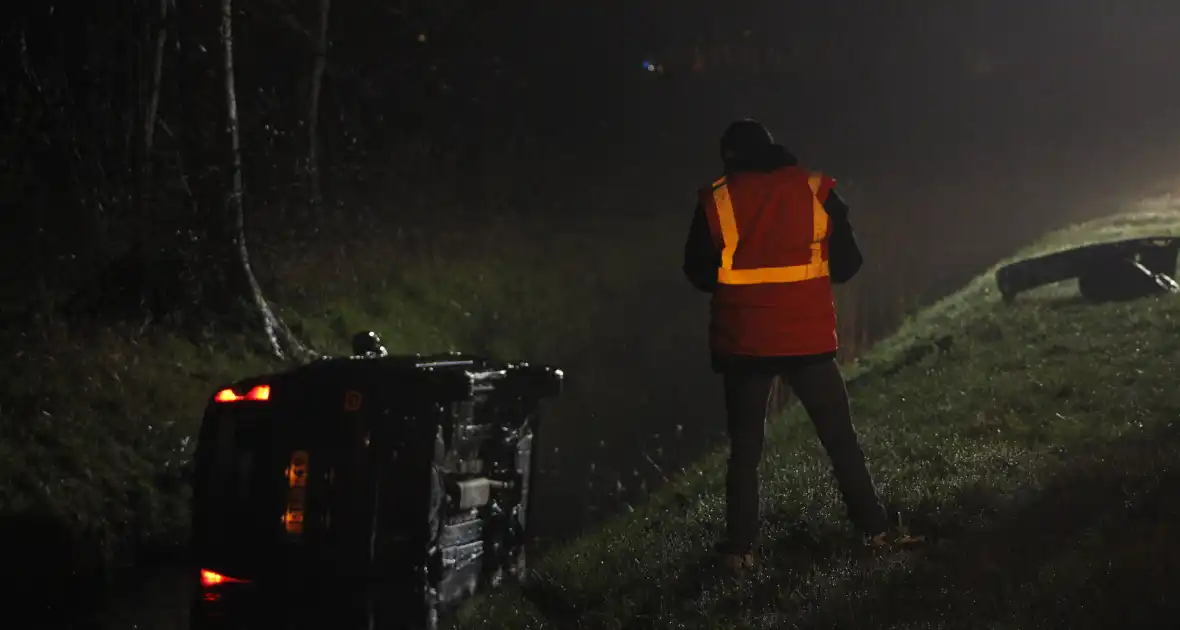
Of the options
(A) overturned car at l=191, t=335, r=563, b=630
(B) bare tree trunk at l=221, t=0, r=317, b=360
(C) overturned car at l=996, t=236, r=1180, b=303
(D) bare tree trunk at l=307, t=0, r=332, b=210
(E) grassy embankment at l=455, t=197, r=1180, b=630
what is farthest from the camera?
(D) bare tree trunk at l=307, t=0, r=332, b=210

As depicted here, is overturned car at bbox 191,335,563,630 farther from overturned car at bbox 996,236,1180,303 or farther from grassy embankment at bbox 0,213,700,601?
overturned car at bbox 996,236,1180,303

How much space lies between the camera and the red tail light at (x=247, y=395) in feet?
15.1

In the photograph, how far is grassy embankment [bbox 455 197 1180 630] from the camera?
173 inches

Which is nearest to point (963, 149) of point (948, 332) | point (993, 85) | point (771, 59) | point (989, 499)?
point (993, 85)

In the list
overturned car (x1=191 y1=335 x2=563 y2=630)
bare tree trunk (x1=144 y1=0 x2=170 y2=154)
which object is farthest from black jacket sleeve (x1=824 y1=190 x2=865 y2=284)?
bare tree trunk (x1=144 y1=0 x2=170 y2=154)

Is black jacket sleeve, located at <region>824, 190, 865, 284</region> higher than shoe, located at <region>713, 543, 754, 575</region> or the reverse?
higher

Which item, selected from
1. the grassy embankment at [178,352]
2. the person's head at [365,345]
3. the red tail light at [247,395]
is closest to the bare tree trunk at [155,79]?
the grassy embankment at [178,352]

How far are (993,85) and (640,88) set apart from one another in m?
17.4

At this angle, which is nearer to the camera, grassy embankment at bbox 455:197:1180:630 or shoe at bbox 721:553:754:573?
grassy embankment at bbox 455:197:1180:630

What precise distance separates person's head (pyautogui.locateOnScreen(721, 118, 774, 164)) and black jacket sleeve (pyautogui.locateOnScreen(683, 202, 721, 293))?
0.28m

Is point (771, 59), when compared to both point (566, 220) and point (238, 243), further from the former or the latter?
point (238, 243)

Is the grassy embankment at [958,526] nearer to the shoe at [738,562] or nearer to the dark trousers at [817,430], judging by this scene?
the shoe at [738,562]

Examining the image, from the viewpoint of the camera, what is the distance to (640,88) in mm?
28453

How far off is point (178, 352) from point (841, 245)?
23.7ft
